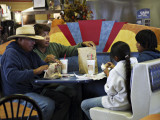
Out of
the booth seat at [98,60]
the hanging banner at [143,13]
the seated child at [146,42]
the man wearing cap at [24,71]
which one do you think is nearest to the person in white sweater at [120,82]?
the seated child at [146,42]

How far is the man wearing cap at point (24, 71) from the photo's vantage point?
2750mm

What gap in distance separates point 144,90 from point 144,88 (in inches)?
0.7

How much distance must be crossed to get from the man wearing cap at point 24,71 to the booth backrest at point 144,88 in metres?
0.96

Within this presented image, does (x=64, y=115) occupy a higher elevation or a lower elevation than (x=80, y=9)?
lower

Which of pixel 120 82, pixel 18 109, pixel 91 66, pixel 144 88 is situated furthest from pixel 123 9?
pixel 18 109

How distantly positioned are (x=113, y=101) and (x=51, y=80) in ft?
2.25

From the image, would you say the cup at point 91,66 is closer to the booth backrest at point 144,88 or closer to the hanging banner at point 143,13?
the booth backrest at point 144,88

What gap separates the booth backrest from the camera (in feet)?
7.58

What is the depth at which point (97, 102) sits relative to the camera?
2.76 metres

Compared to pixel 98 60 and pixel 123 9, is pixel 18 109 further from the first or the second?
pixel 123 9

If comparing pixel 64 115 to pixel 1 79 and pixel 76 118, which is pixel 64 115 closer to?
pixel 76 118

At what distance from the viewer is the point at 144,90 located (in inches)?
91.7

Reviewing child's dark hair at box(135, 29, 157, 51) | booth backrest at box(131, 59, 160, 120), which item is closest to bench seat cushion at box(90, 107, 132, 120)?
booth backrest at box(131, 59, 160, 120)

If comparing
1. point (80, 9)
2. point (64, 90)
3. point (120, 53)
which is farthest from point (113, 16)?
point (120, 53)
